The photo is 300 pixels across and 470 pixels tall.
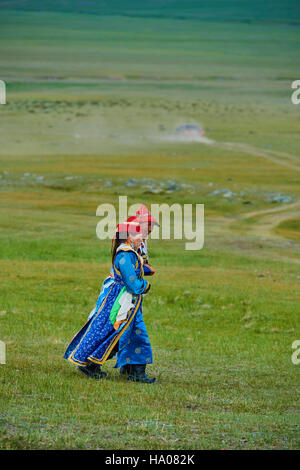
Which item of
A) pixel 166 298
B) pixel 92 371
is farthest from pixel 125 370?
pixel 166 298

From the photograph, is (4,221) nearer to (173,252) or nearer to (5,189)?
(173,252)

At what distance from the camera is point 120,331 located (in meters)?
11.0

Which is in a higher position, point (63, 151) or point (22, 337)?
point (63, 151)

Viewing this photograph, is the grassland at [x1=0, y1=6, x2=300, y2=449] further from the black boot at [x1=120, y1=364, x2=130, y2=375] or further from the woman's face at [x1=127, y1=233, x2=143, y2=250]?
the woman's face at [x1=127, y1=233, x2=143, y2=250]

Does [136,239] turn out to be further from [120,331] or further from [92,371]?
[92,371]

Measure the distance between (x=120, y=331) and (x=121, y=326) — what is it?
8cm

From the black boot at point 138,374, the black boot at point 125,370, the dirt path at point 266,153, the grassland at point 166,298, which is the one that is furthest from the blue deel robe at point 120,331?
the dirt path at point 266,153

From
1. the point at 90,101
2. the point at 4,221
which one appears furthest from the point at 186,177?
the point at 90,101

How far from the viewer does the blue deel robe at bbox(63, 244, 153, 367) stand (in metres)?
10.9

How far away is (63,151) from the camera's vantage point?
8894 cm

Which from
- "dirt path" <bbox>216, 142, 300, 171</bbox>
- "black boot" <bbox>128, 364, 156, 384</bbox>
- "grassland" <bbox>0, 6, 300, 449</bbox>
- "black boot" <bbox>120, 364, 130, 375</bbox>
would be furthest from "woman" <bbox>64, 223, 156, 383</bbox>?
"dirt path" <bbox>216, 142, 300, 171</bbox>

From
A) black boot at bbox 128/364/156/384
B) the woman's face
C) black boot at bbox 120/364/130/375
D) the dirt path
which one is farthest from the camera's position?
the dirt path

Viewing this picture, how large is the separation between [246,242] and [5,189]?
83.8 feet
